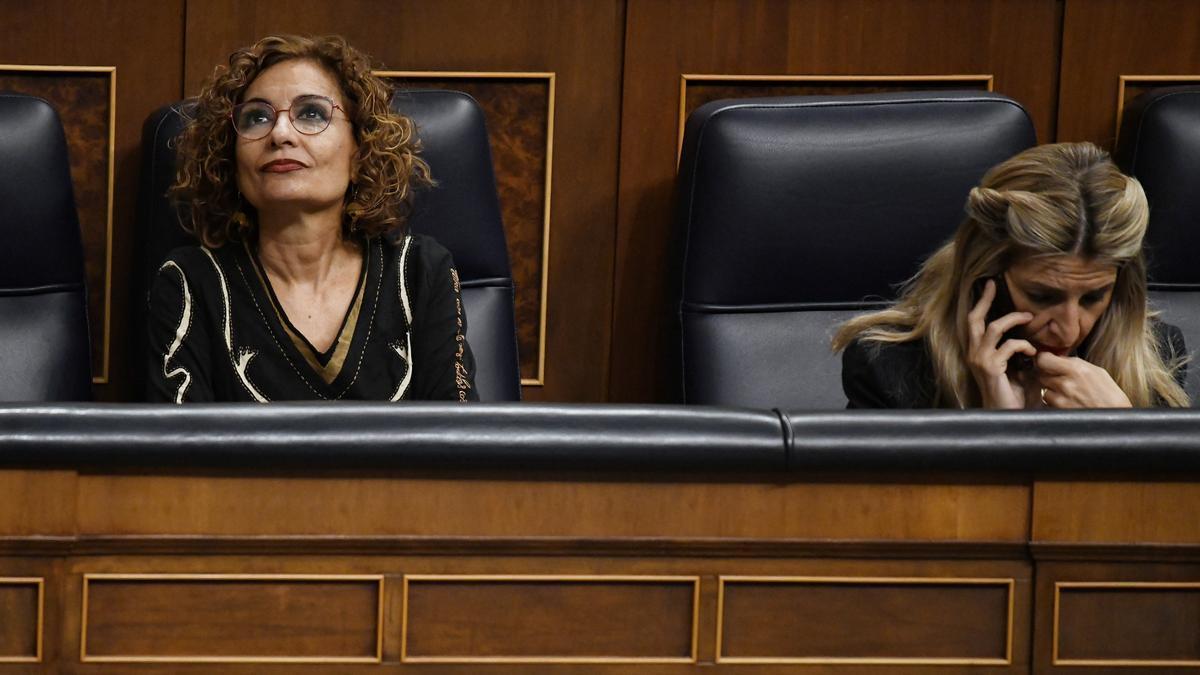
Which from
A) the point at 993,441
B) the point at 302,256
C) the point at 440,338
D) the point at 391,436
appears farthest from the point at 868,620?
the point at 302,256

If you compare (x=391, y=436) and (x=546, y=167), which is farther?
(x=546, y=167)

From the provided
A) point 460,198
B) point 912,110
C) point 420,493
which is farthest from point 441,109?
point 420,493

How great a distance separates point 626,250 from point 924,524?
112 cm

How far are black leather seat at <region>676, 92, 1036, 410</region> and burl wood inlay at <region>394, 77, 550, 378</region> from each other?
27 centimetres

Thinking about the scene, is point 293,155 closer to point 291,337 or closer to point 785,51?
point 291,337

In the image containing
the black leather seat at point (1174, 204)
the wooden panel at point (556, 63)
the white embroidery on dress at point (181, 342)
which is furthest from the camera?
the wooden panel at point (556, 63)

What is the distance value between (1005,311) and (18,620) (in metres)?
0.98

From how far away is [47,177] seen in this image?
1714 millimetres

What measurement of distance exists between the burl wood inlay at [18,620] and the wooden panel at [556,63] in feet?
3.78

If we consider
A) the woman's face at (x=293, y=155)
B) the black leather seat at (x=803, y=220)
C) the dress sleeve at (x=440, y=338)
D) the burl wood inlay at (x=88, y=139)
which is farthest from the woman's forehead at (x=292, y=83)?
the black leather seat at (x=803, y=220)

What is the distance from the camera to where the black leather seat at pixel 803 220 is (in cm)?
176

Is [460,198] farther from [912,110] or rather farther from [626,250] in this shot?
[912,110]

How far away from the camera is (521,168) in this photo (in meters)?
1.98

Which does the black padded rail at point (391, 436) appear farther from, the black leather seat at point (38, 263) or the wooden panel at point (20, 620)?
the black leather seat at point (38, 263)
